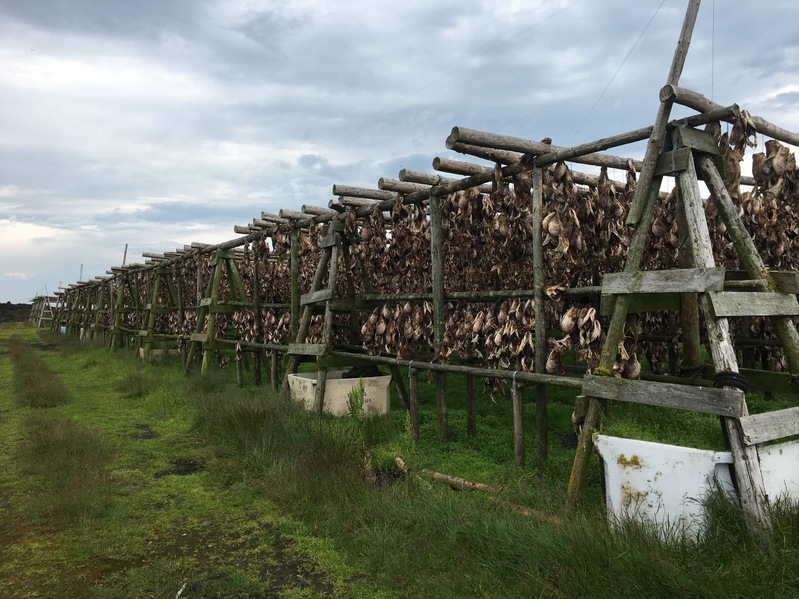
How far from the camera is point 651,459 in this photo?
4.18 m

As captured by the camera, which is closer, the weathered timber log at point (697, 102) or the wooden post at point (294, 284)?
the weathered timber log at point (697, 102)

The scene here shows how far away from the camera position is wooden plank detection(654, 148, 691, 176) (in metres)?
4.77

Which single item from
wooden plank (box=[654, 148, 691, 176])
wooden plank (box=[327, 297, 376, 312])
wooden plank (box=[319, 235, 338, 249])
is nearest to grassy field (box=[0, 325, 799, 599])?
wooden plank (box=[327, 297, 376, 312])

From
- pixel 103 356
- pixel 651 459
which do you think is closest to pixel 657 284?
pixel 651 459

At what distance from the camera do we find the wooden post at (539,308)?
6.25 meters

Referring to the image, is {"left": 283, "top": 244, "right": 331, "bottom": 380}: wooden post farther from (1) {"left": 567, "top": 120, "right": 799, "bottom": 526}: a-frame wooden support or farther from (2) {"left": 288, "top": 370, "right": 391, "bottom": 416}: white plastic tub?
(1) {"left": 567, "top": 120, "right": 799, "bottom": 526}: a-frame wooden support

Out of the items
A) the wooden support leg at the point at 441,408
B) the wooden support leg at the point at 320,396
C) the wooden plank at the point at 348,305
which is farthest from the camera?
the wooden plank at the point at 348,305

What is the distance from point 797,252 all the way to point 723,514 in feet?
22.1

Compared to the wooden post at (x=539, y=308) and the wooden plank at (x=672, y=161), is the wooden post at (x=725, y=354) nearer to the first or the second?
the wooden plank at (x=672, y=161)

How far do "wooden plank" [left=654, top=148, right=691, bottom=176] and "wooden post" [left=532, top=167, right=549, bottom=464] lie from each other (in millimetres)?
1482

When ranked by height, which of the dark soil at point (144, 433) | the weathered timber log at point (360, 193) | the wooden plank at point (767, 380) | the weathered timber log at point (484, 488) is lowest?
the dark soil at point (144, 433)

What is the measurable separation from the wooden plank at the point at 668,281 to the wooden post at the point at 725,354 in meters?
0.11

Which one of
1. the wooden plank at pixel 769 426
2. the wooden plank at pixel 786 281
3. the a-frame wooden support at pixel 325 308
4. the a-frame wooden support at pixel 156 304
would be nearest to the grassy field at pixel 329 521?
the wooden plank at pixel 769 426

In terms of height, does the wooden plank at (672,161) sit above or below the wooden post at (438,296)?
above
